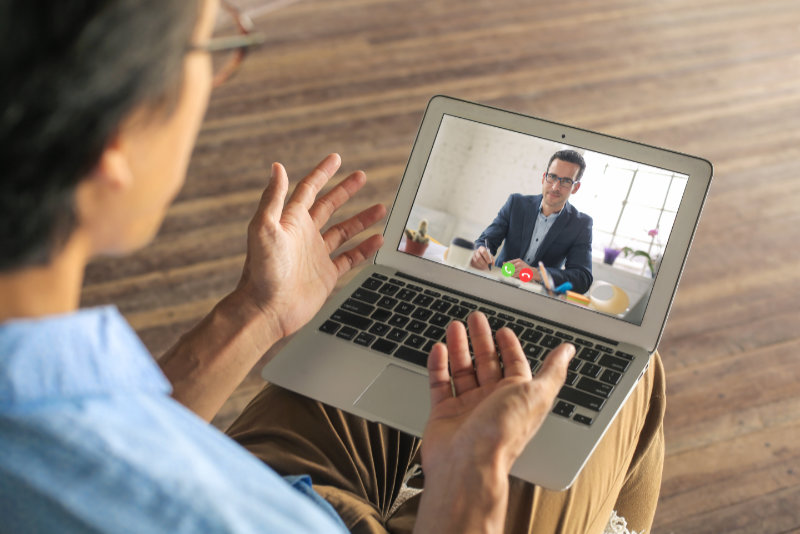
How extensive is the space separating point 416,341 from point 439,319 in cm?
6

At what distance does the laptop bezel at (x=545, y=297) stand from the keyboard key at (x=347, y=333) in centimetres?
15

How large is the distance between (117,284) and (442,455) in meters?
1.48

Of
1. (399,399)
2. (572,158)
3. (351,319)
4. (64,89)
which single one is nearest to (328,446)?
(399,399)

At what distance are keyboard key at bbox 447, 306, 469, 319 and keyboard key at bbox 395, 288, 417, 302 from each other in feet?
0.21

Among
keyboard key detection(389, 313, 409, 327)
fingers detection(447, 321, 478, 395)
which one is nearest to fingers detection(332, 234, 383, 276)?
keyboard key detection(389, 313, 409, 327)

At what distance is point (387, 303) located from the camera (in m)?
1.20

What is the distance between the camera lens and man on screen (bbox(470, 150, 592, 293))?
3.86 feet

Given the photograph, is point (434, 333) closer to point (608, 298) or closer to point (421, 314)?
point (421, 314)

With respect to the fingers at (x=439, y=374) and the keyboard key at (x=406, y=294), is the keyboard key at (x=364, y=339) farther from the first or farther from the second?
the fingers at (x=439, y=374)

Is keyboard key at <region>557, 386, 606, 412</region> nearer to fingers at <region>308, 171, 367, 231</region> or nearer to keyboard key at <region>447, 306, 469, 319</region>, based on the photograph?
keyboard key at <region>447, 306, 469, 319</region>

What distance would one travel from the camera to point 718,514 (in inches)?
61.1

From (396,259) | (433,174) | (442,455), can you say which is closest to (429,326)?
(396,259)

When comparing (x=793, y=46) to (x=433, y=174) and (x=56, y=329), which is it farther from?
(x=56, y=329)

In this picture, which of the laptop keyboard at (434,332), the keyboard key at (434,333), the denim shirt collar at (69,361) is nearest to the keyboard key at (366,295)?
the laptop keyboard at (434,332)
